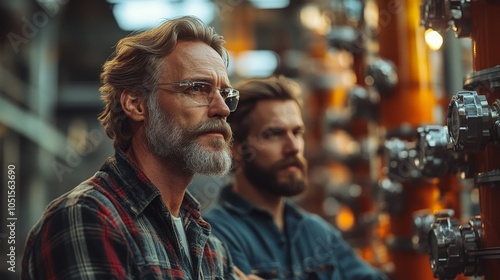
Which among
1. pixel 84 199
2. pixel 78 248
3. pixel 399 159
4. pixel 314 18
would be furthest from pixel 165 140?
pixel 314 18

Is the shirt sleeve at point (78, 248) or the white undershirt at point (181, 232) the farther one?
the white undershirt at point (181, 232)

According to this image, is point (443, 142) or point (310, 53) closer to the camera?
point (443, 142)

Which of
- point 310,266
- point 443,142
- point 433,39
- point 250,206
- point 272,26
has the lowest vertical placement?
point 310,266

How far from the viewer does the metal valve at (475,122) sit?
218 cm

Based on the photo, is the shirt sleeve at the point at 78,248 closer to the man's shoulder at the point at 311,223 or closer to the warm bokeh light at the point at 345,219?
the man's shoulder at the point at 311,223

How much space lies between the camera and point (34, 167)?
468 inches

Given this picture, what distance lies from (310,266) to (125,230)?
1.70 m

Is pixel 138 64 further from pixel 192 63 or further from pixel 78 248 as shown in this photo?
pixel 78 248

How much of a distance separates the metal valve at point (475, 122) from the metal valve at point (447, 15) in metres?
0.29

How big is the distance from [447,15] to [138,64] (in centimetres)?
92

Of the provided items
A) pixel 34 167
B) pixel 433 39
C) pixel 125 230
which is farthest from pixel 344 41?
pixel 34 167

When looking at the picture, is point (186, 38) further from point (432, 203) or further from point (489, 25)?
point (432, 203)

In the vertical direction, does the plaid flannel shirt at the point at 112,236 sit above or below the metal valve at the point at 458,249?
above

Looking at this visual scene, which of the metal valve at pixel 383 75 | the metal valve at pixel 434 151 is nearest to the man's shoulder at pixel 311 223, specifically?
the metal valve at pixel 383 75
